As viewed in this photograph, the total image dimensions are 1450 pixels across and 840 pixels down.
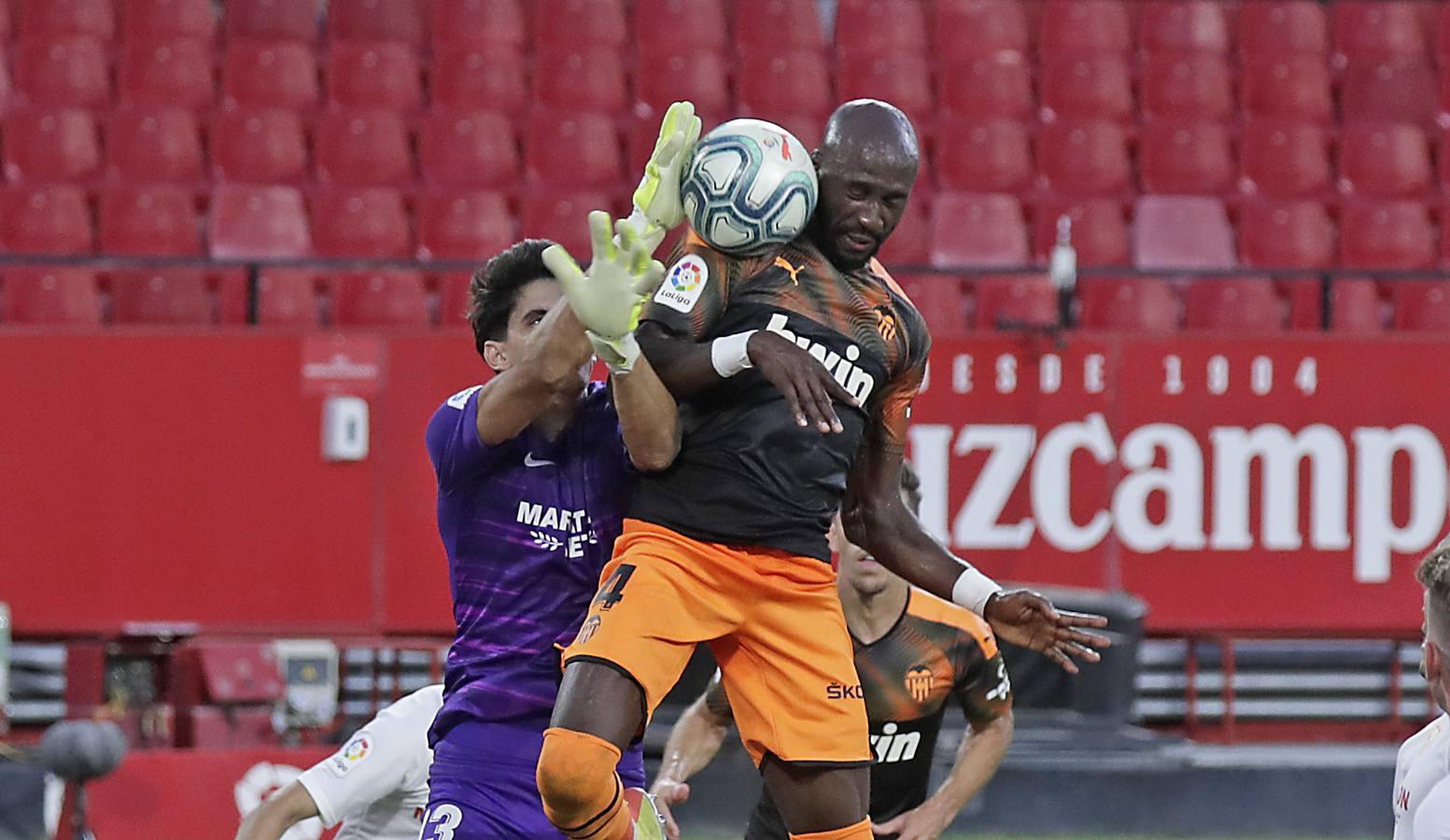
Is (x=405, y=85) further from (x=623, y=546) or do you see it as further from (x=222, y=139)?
(x=623, y=546)

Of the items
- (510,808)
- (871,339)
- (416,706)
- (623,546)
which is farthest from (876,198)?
(416,706)

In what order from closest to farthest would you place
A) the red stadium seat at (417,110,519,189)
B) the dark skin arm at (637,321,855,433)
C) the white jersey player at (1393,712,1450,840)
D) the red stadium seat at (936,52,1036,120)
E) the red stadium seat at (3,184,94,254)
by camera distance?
the white jersey player at (1393,712,1450,840) → the dark skin arm at (637,321,855,433) → the red stadium seat at (3,184,94,254) → the red stadium seat at (417,110,519,189) → the red stadium seat at (936,52,1036,120)

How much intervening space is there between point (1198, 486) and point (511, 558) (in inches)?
250

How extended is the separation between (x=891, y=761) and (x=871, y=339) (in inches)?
58.0

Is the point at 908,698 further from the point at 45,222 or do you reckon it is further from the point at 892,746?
the point at 45,222

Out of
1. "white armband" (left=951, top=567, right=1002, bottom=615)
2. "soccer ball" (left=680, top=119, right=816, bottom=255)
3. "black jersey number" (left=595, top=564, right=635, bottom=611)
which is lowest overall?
"white armband" (left=951, top=567, right=1002, bottom=615)

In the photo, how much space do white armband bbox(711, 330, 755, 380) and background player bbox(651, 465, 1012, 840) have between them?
4.34ft

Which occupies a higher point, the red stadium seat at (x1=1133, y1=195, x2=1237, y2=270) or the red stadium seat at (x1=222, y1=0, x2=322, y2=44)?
the red stadium seat at (x1=222, y1=0, x2=322, y2=44)

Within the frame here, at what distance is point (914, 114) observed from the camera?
12609 millimetres

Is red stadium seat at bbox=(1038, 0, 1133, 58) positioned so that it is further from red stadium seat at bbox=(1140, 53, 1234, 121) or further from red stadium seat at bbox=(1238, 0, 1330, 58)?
red stadium seat at bbox=(1238, 0, 1330, 58)

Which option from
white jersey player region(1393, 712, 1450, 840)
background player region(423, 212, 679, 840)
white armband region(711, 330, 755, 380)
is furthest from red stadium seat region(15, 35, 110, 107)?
white jersey player region(1393, 712, 1450, 840)

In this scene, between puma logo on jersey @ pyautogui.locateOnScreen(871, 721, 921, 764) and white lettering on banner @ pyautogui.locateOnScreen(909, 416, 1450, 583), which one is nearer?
puma logo on jersey @ pyautogui.locateOnScreen(871, 721, 921, 764)

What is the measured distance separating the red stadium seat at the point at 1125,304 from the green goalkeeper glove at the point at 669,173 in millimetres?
7059

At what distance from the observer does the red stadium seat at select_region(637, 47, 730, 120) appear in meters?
12.5
